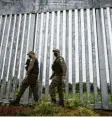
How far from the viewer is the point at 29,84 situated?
7285mm

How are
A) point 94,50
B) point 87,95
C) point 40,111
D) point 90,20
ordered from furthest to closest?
point 90,20 → point 94,50 → point 87,95 → point 40,111

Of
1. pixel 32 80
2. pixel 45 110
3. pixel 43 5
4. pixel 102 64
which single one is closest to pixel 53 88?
pixel 32 80

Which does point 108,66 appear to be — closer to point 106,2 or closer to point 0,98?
point 106,2

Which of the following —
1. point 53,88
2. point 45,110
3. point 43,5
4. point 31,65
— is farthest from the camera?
point 43,5

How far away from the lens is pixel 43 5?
29.7 ft

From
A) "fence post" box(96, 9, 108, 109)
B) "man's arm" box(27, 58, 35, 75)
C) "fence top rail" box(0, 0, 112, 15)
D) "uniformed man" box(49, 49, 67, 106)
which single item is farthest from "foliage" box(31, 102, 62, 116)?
"fence top rail" box(0, 0, 112, 15)

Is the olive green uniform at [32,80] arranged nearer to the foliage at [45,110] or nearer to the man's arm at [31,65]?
the man's arm at [31,65]

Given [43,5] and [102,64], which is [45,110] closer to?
[102,64]

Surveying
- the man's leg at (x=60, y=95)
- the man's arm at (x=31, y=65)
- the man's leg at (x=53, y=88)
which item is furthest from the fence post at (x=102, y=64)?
the man's arm at (x=31, y=65)

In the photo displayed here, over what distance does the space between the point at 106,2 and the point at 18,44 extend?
12.5 ft

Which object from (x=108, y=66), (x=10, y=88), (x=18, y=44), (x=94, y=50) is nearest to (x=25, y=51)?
(x=18, y=44)

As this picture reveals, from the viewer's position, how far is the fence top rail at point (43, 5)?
8539mm

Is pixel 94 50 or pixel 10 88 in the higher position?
pixel 94 50

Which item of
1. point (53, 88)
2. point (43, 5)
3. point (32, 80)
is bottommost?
point (53, 88)
